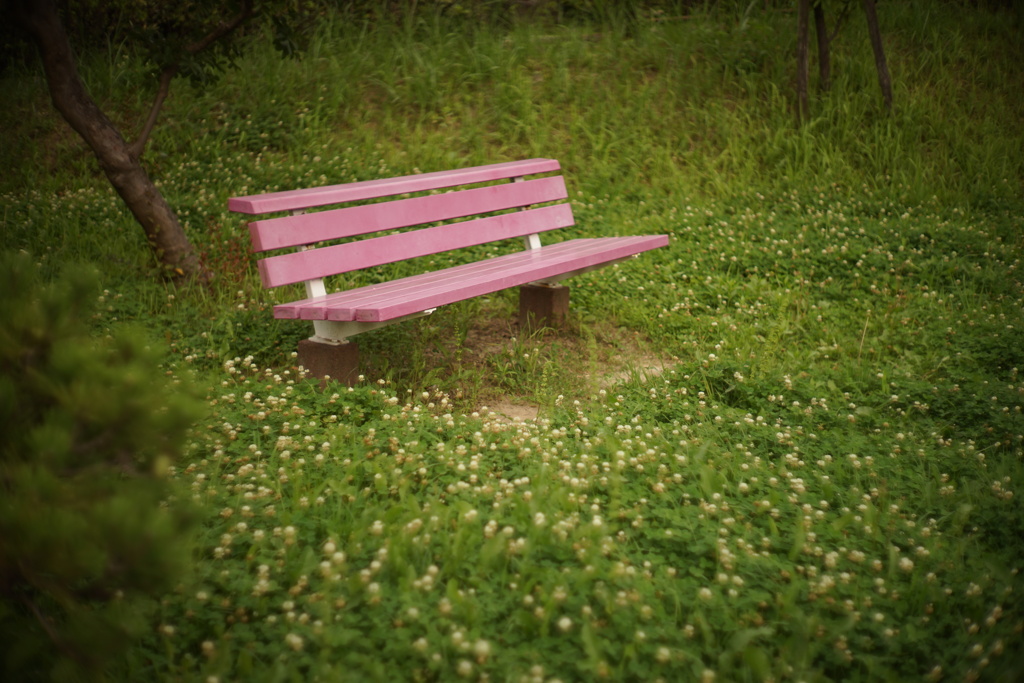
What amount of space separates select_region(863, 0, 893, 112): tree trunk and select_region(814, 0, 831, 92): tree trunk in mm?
409

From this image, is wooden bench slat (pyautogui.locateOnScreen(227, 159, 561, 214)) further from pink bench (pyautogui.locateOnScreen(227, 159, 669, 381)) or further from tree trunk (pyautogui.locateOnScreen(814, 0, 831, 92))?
tree trunk (pyautogui.locateOnScreen(814, 0, 831, 92))

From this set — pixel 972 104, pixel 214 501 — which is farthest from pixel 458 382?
pixel 972 104

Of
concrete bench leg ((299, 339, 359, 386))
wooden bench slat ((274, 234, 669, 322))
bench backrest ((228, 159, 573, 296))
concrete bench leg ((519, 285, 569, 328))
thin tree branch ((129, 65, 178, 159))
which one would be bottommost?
concrete bench leg ((519, 285, 569, 328))

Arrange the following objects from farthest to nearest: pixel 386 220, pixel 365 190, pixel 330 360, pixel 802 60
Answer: pixel 802 60 < pixel 386 220 < pixel 365 190 < pixel 330 360

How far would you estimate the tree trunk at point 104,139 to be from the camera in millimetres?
4320

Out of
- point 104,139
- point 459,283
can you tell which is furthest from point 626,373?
point 104,139

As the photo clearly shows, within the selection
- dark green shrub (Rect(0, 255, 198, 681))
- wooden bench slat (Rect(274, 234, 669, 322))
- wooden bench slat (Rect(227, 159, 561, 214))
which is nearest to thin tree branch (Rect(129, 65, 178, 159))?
wooden bench slat (Rect(227, 159, 561, 214))

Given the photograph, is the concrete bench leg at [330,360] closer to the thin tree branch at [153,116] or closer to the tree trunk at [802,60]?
the thin tree branch at [153,116]

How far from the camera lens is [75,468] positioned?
169 centimetres

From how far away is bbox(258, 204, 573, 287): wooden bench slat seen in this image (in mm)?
3404

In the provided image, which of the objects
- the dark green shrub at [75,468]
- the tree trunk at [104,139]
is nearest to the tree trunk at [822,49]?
the tree trunk at [104,139]

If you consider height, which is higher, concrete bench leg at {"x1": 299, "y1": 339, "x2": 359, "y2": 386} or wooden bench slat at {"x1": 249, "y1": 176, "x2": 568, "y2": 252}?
wooden bench slat at {"x1": 249, "y1": 176, "x2": 568, "y2": 252}

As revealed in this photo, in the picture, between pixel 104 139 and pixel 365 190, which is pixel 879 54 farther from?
pixel 104 139

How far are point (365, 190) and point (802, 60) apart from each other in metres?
5.64
